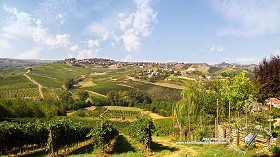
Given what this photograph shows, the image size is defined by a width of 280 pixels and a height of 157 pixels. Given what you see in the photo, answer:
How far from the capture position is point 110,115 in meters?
125

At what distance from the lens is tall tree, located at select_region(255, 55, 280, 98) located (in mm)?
36594

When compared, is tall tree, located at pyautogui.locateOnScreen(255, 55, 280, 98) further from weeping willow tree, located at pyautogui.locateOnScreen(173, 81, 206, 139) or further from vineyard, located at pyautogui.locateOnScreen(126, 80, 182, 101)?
vineyard, located at pyautogui.locateOnScreen(126, 80, 182, 101)

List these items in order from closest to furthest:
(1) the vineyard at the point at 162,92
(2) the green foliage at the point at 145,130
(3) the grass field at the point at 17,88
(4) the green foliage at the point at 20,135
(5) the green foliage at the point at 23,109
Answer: (4) the green foliage at the point at 20,135, (2) the green foliage at the point at 145,130, (5) the green foliage at the point at 23,109, (3) the grass field at the point at 17,88, (1) the vineyard at the point at 162,92

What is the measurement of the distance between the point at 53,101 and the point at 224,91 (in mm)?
128732

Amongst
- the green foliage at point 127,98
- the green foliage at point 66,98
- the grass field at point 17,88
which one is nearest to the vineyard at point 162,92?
the green foliage at point 127,98

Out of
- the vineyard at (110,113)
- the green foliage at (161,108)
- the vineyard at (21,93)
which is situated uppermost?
the vineyard at (21,93)

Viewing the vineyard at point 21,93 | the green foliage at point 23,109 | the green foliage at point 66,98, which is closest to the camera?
the green foliage at point 23,109

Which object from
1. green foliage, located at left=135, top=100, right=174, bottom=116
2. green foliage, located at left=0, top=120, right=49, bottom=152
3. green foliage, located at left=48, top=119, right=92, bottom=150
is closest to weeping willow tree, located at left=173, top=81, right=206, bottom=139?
green foliage, located at left=48, top=119, right=92, bottom=150

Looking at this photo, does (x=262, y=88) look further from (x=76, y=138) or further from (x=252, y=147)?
(x=76, y=138)

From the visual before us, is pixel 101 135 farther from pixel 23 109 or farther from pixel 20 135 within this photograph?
pixel 23 109

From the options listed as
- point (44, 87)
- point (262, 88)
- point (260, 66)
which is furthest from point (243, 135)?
point (44, 87)

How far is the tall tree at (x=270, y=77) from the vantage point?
120 ft

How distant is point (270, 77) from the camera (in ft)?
122

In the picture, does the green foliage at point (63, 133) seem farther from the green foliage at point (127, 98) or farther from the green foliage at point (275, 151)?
the green foliage at point (127, 98)
